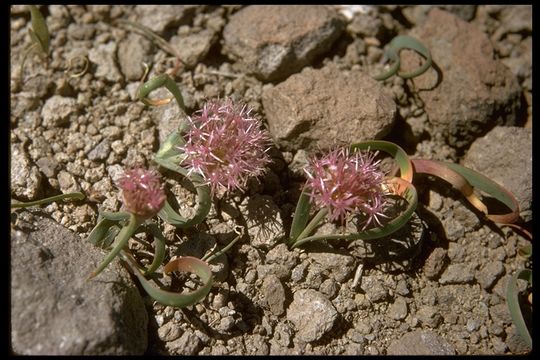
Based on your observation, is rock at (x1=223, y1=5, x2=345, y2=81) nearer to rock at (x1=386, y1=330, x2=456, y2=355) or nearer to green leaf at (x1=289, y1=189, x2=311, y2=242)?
green leaf at (x1=289, y1=189, x2=311, y2=242)

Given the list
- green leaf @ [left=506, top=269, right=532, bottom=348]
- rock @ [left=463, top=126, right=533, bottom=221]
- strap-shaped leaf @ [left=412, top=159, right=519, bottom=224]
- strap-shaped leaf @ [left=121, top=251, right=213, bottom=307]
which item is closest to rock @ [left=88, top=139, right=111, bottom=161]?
strap-shaped leaf @ [left=121, top=251, right=213, bottom=307]

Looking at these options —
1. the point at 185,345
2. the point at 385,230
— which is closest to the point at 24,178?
the point at 185,345

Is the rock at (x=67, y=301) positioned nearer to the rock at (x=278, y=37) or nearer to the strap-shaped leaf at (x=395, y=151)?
the strap-shaped leaf at (x=395, y=151)

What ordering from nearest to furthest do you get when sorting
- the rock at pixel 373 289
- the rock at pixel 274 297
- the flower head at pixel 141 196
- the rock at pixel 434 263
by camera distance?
1. the flower head at pixel 141 196
2. the rock at pixel 274 297
3. the rock at pixel 373 289
4. the rock at pixel 434 263

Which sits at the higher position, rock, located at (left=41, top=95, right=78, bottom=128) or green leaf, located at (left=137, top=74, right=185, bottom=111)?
green leaf, located at (left=137, top=74, right=185, bottom=111)

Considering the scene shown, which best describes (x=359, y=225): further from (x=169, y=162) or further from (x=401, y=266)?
(x=169, y=162)

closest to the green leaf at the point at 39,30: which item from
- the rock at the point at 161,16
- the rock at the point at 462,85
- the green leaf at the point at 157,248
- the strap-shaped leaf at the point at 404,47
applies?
the rock at the point at 161,16
